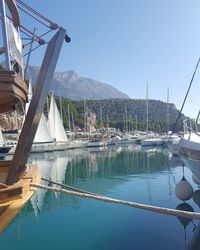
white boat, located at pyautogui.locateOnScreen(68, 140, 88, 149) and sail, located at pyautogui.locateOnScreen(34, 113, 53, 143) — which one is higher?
sail, located at pyautogui.locateOnScreen(34, 113, 53, 143)

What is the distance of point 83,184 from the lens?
25.3 m

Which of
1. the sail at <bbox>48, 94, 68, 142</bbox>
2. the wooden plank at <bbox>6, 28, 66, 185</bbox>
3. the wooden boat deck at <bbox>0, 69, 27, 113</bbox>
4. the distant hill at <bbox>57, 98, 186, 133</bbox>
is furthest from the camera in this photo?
the distant hill at <bbox>57, 98, 186, 133</bbox>

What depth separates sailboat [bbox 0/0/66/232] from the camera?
494cm

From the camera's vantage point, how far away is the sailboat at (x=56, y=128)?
203 feet

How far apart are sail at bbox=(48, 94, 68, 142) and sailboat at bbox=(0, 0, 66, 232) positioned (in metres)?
55.3

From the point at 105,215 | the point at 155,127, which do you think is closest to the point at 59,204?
the point at 105,215

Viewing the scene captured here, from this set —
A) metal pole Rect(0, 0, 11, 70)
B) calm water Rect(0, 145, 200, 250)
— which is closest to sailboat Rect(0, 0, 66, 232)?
metal pole Rect(0, 0, 11, 70)

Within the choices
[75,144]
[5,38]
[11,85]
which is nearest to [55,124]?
[75,144]

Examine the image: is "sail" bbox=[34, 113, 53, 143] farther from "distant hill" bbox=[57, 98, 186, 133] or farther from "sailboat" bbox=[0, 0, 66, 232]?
"distant hill" bbox=[57, 98, 186, 133]

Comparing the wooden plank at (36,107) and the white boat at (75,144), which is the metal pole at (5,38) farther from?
the white boat at (75,144)

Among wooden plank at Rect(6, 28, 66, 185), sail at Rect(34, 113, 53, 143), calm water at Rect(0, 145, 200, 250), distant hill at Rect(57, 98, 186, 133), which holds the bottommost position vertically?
calm water at Rect(0, 145, 200, 250)

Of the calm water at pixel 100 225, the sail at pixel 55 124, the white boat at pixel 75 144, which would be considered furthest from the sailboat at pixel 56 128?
the calm water at pixel 100 225

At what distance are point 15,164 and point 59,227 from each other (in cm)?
900

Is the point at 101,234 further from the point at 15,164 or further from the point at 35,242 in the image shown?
the point at 15,164
